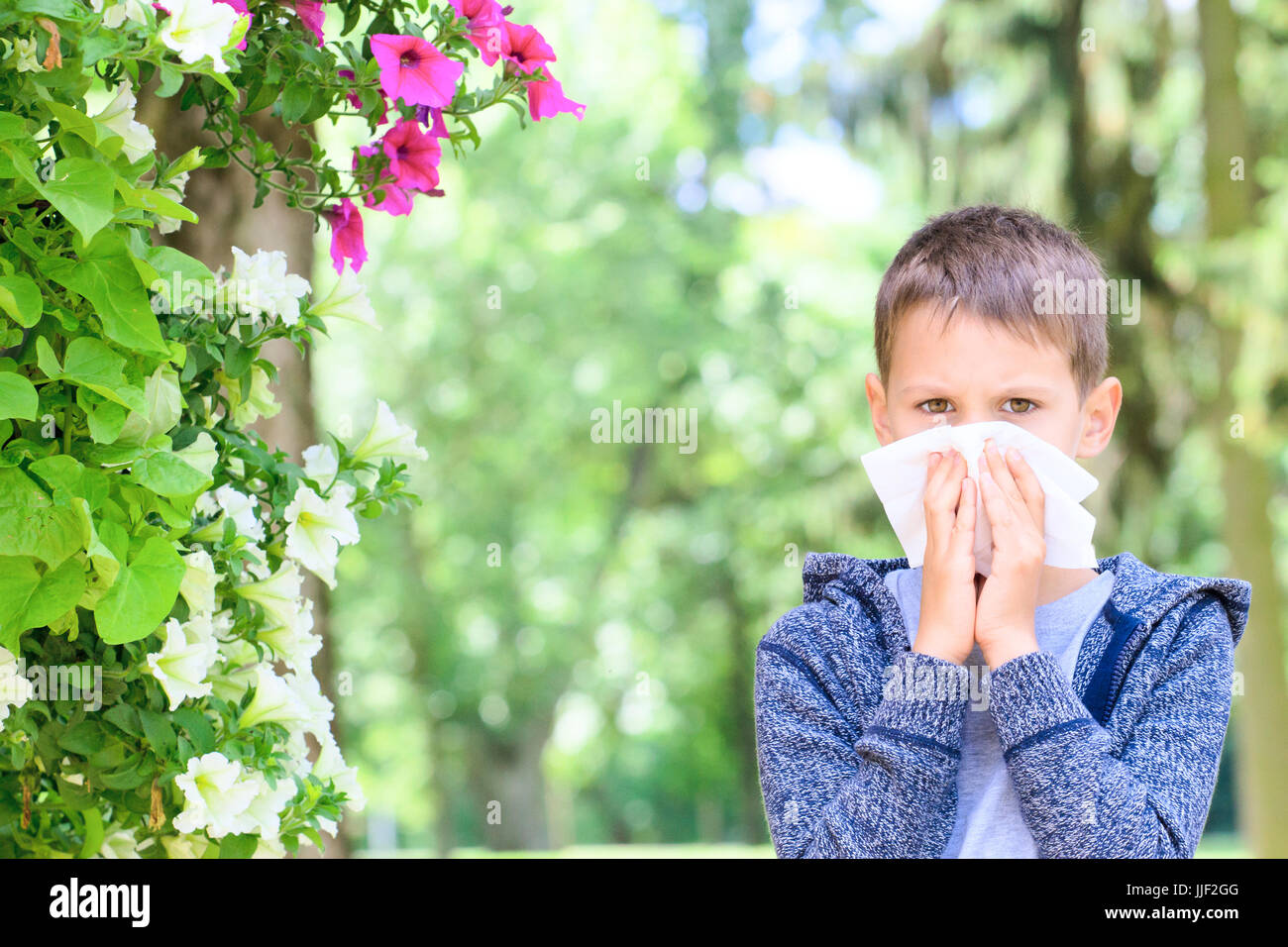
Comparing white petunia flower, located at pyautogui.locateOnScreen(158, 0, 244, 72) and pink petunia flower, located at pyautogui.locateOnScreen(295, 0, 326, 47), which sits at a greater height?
pink petunia flower, located at pyautogui.locateOnScreen(295, 0, 326, 47)

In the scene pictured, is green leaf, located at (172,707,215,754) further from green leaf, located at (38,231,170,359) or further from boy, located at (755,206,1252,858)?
boy, located at (755,206,1252,858)

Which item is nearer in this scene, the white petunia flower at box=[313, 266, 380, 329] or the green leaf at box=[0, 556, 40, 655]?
the green leaf at box=[0, 556, 40, 655]

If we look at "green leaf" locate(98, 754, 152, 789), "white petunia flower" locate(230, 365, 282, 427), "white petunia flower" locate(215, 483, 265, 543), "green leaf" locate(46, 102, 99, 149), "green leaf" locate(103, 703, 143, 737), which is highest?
"green leaf" locate(46, 102, 99, 149)

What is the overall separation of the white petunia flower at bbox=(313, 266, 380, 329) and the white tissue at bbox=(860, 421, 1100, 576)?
27.6 inches

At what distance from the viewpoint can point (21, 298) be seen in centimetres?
123

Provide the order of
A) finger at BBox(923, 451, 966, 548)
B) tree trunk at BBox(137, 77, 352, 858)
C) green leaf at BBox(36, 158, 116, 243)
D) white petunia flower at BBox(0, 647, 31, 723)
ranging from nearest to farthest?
green leaf at BBox(36, 158, 116, 243)
white petunia flower at BBox(0, 647, 31, 723)
finger at BBox(923, 451, 966, 548)
tree trunk at BBox(137, 77, 352, 858)

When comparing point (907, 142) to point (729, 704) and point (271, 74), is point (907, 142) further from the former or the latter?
point (729, 704)

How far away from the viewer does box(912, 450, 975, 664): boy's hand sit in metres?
1.47

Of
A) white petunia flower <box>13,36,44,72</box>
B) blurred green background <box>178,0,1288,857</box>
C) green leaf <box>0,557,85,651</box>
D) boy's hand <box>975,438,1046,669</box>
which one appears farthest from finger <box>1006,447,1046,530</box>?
blurred green background <box>178,0,1288,857</box>

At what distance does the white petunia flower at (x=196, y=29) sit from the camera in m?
1.24

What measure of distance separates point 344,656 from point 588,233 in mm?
7265

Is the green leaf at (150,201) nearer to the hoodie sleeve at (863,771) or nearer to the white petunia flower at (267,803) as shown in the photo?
the white petunia flower at (267,803)

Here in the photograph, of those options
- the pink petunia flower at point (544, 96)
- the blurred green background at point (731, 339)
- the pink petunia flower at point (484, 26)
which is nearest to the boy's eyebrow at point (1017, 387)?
the pink petunia flower at point (544, 96)

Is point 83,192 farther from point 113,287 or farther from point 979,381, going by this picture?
point 979,381
